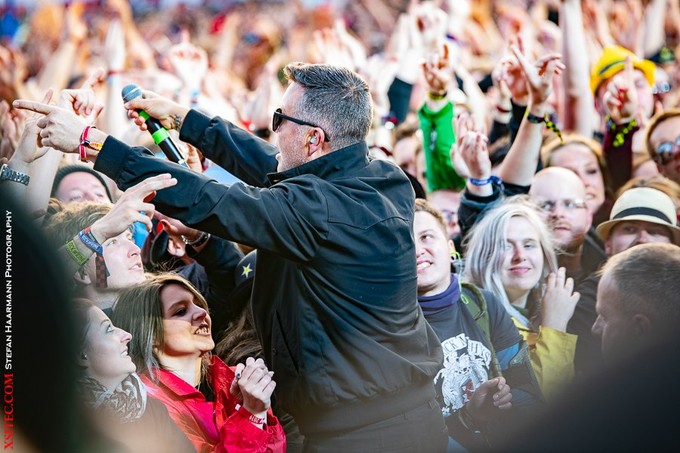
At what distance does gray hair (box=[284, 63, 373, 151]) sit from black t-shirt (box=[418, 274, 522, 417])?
94cm

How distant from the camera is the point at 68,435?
Result: 268cm

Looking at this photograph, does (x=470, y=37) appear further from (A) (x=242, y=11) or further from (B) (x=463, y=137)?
(B) (x=463, y=137)

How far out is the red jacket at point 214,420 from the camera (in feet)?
10.0

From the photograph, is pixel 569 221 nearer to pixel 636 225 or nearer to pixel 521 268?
pixel 636 225

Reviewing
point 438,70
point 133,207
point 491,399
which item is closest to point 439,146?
point 438,70

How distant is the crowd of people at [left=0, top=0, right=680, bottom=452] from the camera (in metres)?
2.73

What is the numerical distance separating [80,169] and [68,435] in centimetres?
170

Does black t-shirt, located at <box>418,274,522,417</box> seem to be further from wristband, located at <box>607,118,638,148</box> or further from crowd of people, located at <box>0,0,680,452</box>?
wristband, located at <box>607,118,638,148</box>

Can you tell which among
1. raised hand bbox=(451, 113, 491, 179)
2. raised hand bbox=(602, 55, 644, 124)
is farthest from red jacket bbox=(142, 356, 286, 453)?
raised hand bbox=(602, 55, 644, 124)

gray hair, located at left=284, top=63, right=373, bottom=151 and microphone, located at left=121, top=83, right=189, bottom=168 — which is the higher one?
gray hair, located at left=284, top=63, right=373, bottom=151

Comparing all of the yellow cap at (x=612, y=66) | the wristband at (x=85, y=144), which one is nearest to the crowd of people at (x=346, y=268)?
the wristband at (x=85, y=144)

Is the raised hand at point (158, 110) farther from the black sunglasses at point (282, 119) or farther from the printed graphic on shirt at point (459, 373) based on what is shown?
the printed graphic on shirt at point (459, 373)

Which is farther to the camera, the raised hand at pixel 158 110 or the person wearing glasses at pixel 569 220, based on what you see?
the person wearing glasses at pixel 569 220

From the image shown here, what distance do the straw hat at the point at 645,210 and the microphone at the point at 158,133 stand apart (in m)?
2.14
